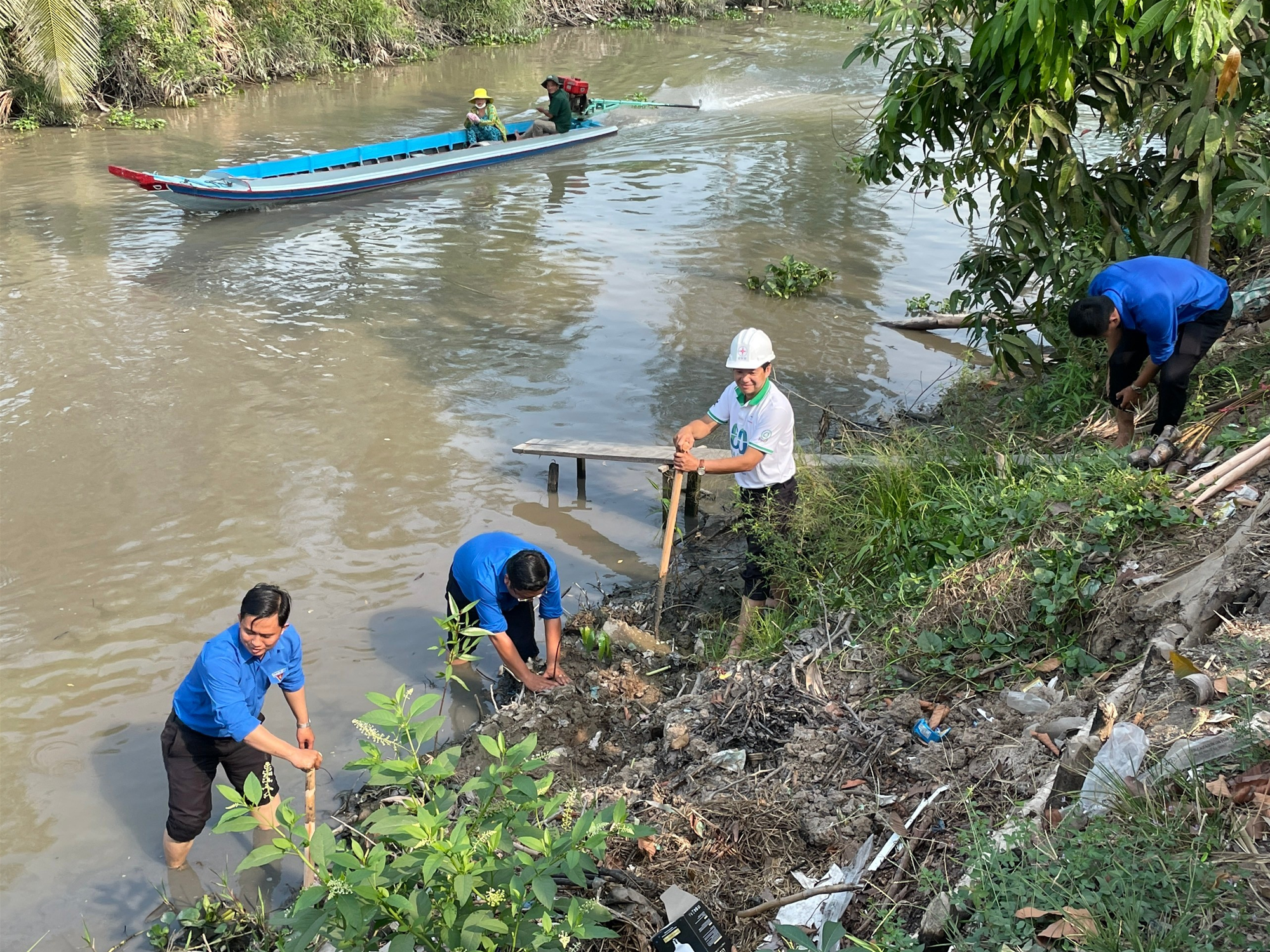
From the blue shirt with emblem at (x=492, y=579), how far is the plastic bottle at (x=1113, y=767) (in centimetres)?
270

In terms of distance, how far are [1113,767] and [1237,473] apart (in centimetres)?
203

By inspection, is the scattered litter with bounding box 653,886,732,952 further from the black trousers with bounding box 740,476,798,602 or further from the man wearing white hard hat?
the black trousers with bounding box 740,476,798,602

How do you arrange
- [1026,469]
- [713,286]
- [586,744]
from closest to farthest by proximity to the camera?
[586,744] → [1026,469] → [713,286]

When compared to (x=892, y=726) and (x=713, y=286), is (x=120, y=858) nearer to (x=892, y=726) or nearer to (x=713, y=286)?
(x=892, y=726)

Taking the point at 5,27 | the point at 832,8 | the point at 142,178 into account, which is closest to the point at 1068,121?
the point at 142,178

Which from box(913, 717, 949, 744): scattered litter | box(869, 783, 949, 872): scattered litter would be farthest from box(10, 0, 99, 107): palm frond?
box(869, 783, 949, 872): scattered litter

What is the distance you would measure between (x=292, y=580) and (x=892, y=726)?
404 centimetres

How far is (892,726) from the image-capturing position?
12.9 ft

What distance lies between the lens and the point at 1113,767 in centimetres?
294

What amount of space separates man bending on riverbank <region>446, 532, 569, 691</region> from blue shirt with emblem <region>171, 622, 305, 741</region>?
0.86m

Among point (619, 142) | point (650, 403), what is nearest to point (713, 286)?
point (650, 403)

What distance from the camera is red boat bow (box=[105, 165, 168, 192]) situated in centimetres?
1191

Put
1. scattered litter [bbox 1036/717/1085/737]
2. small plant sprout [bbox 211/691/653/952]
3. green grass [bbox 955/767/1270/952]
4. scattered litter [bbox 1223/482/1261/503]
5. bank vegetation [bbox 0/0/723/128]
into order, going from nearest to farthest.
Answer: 1. green grass [bbox 955/767/1270/952]
2. small plant sprout [bbox 211/691/653/952]
3. scattered litter [bbox 1036/717/1085/737]
4. scattered litter [bbox 1223/482/1261/503]
5. bank vegetation [bbox 0/0/723/128]

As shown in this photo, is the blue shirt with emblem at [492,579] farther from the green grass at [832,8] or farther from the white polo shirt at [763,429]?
the green grass at [832,8]
